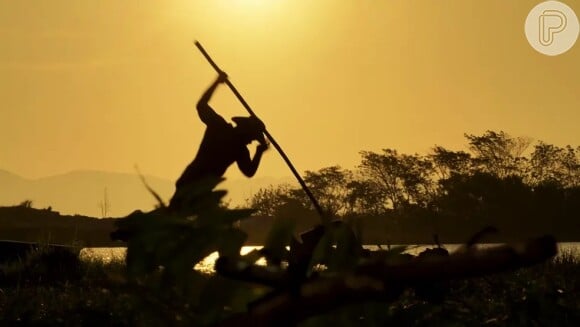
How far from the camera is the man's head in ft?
13.3

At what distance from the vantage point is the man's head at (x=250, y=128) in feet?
13.3

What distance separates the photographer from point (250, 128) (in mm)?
4348

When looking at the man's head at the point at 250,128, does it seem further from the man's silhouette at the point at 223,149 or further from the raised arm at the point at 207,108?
the raised arm at the point at 207,108

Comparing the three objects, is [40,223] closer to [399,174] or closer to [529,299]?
[399,174]

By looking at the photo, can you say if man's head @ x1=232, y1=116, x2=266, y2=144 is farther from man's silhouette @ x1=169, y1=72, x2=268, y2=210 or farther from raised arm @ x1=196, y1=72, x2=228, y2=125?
raised arm @ x1=196, y1=72, x2=228, y2=125

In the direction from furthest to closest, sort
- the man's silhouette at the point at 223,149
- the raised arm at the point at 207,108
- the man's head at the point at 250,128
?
the raised arm at the point at 207,108
the man's head at the point at 250,128
the man's silhouette at the point at 223,149

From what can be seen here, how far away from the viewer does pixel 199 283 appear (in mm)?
1165

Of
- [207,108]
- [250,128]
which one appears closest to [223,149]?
[250,128]

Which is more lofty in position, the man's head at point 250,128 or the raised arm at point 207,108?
the raised arm at point 207,108

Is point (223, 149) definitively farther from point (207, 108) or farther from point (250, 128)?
point (207, 108)

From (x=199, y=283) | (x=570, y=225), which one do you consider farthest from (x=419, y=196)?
(x=199, y=283)

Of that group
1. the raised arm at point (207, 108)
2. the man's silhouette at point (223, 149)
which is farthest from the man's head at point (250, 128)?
the raised arm at point (207, 108)

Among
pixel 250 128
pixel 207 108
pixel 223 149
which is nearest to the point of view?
pixel 223 149

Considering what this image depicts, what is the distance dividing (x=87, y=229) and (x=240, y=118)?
393 ft
